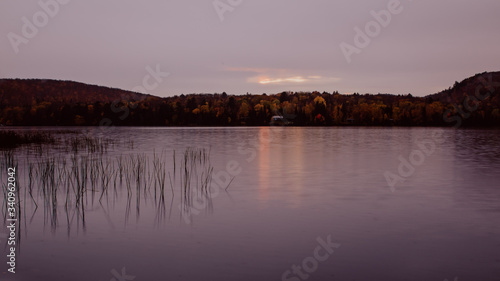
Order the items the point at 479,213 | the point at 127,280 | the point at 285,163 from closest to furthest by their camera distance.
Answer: the point at 127,280 → the point at 479,213 → the point at 285,163

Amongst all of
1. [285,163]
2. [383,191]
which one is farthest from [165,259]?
[285,163]

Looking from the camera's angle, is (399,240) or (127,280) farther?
(399,240)

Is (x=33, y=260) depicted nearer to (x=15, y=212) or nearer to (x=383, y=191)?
(x=15, y=212)

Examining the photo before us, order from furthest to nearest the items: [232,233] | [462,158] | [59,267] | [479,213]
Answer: [462,158], [479,213], [232,233], [59,267]

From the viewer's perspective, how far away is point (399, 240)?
13.7 meters

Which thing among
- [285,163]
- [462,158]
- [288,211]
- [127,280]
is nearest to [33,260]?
[127,280]

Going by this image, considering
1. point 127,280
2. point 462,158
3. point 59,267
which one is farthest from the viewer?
point 462,158

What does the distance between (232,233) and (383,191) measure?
1205cm

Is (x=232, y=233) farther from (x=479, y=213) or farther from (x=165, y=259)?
(x=479, y=213)

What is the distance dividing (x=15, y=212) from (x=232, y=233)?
342 inches

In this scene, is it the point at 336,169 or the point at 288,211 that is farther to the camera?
the point at 336,169

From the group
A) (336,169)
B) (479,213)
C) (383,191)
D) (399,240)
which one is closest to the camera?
(399,240)

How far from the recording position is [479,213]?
59.5ft

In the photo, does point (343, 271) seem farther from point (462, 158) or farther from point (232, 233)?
point (462, 158)
